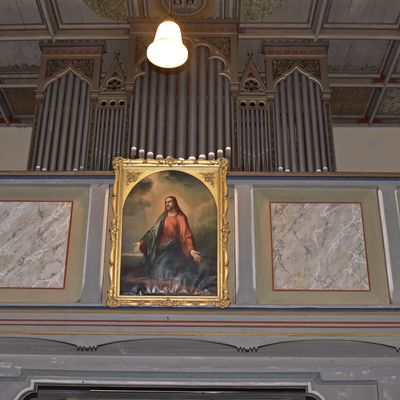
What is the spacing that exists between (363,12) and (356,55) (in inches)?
39.8

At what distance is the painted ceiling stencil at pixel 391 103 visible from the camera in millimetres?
12336

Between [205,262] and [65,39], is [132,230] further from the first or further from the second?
[65,39]

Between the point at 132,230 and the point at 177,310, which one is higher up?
the point at 132,230

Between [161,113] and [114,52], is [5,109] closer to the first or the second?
[114,52]

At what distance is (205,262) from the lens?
7977 mm

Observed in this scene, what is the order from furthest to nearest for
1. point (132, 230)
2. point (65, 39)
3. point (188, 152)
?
1. point (65, 39)
2. point (188, 152)
3. point (132, 230)

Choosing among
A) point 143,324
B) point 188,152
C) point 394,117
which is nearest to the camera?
point 143,324

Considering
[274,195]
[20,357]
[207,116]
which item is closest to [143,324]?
[20,357]

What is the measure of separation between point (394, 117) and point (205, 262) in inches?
249

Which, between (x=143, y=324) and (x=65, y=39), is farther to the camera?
(x=65, y=39)

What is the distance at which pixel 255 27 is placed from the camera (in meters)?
11.1

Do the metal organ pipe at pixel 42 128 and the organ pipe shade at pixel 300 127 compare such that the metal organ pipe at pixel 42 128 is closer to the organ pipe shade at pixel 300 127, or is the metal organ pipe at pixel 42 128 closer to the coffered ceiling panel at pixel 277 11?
the coffered ceiling panel at pixel 277 11

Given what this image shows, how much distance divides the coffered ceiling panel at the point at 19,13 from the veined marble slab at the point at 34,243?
3732mm

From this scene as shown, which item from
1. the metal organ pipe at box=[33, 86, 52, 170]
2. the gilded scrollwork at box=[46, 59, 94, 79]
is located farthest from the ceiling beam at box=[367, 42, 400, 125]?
the metal organ pipe at box=[33, 86, 52, 170]
